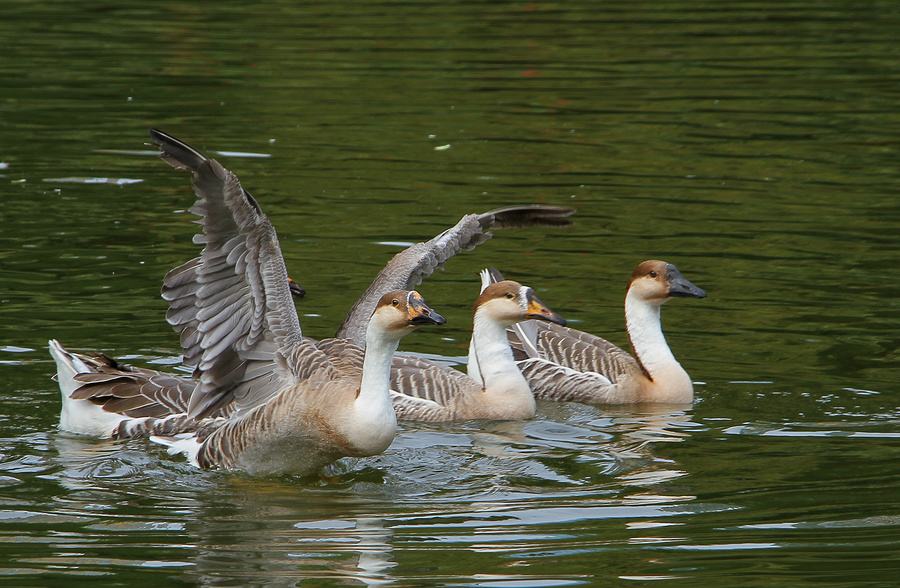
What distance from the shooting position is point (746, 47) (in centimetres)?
2538

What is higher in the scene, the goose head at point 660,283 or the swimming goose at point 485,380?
the goose head at point 660,283

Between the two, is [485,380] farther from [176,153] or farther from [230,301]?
[176,153]

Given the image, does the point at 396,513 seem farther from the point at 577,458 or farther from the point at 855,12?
the point at 855,12

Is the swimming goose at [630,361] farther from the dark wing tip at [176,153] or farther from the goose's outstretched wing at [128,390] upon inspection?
the dark wing tip at [176,153]

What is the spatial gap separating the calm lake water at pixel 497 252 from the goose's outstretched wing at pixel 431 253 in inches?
45.5

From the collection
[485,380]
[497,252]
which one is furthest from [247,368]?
[497,252]

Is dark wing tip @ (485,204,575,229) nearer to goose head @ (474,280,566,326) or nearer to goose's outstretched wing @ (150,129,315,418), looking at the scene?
goose head @ (474,280,566,326)

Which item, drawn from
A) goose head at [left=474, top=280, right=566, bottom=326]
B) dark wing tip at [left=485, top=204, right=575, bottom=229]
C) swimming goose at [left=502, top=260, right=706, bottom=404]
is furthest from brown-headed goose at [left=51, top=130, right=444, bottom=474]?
dark wing tip at [left=485, top=204, right=575, bottom=229]

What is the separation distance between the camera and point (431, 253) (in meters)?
11.4

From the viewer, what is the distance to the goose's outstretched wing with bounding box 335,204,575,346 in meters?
11.1

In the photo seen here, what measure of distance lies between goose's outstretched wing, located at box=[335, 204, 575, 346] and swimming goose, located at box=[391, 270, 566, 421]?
0.60 metres

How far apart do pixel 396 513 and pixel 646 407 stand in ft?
12.2

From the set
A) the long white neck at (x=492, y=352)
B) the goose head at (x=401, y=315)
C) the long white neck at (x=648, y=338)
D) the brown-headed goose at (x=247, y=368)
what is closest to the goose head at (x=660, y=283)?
the long white neck at (x=648, y=338)

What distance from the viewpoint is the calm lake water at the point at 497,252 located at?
7.30 metres
